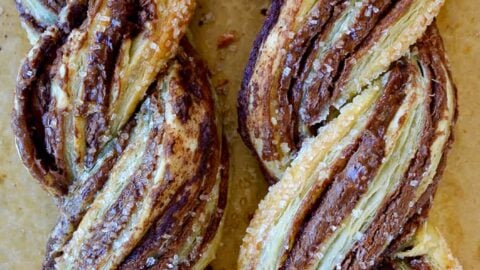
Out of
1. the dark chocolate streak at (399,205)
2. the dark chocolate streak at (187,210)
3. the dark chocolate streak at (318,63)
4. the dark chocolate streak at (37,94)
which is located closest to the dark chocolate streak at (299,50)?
the dark chocolate streak at (318,63)

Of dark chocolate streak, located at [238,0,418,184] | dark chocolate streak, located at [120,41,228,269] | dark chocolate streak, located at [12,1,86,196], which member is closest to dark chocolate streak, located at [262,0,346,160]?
dark chocolate streak, located at [238,0,418,184]

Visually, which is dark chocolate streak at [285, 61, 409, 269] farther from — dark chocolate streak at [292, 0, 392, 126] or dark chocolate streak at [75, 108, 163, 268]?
dark chocolate streak at [75, 108, 163, 268]

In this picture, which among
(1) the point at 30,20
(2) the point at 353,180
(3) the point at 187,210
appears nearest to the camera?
(2) the point at 353,180

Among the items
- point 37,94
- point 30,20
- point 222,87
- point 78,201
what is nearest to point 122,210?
point 78,201

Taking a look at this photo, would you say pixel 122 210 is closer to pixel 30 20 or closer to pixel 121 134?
pixel 121 134

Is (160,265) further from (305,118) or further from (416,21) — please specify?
(416,21)

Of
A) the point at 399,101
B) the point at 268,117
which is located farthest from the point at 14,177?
the point at 399,101
